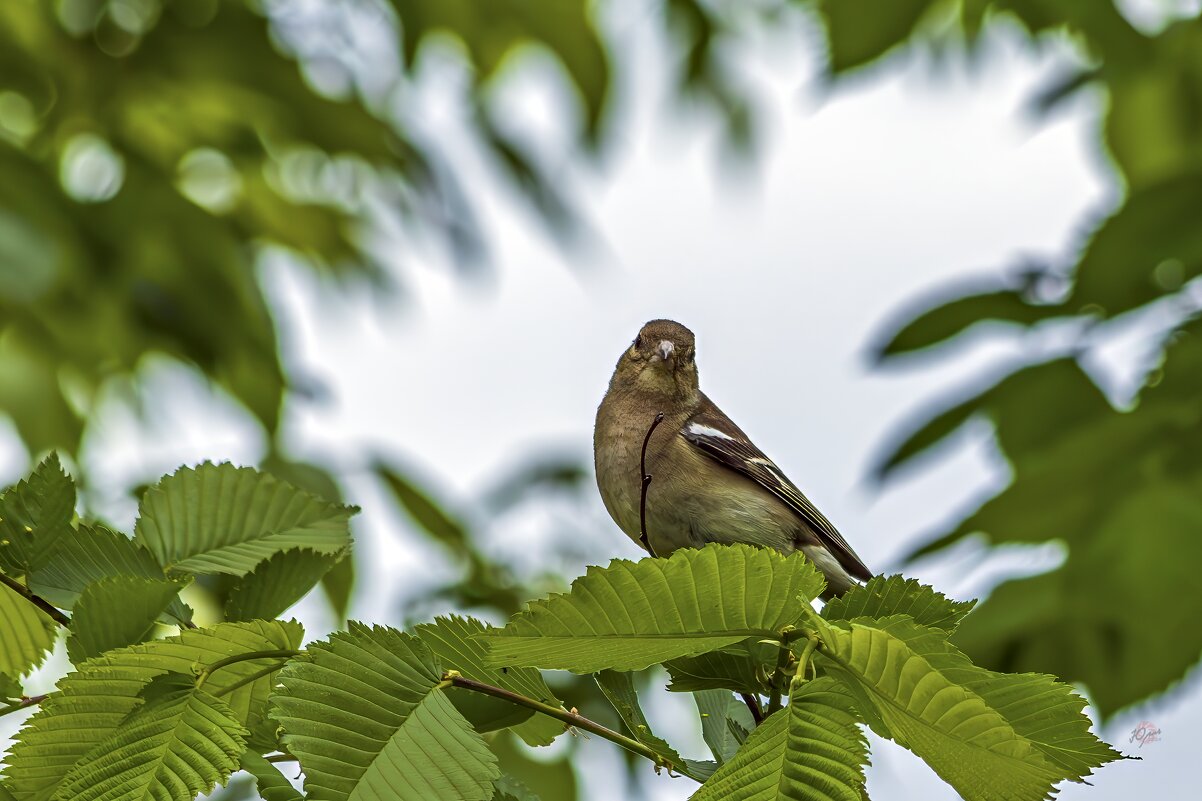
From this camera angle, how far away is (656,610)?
5.81 feet

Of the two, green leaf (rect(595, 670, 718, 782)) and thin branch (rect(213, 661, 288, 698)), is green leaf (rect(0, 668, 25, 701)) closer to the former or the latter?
thin branch (rect(213, 661, 288, 698))

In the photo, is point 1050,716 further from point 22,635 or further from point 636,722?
point 22,635

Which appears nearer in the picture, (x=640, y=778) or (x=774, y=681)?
(x=774, y=681)

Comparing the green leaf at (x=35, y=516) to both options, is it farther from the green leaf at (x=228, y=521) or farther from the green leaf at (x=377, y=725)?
the green leaf at (x=377, y=725)

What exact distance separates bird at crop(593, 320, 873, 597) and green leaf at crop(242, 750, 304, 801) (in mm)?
2171

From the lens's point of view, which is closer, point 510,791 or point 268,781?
point 268,781

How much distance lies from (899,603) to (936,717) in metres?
0.37

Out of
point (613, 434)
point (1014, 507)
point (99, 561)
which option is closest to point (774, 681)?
point (99, 561)

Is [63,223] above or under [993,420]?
above

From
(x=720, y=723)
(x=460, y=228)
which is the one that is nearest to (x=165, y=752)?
(x=720, y=723)

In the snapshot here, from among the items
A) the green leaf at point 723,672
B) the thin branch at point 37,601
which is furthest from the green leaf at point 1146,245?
the thin branch at point 37,601

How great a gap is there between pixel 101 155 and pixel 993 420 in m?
5.25

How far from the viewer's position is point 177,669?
2.06m

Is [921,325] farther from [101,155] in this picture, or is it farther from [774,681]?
[101,155]
